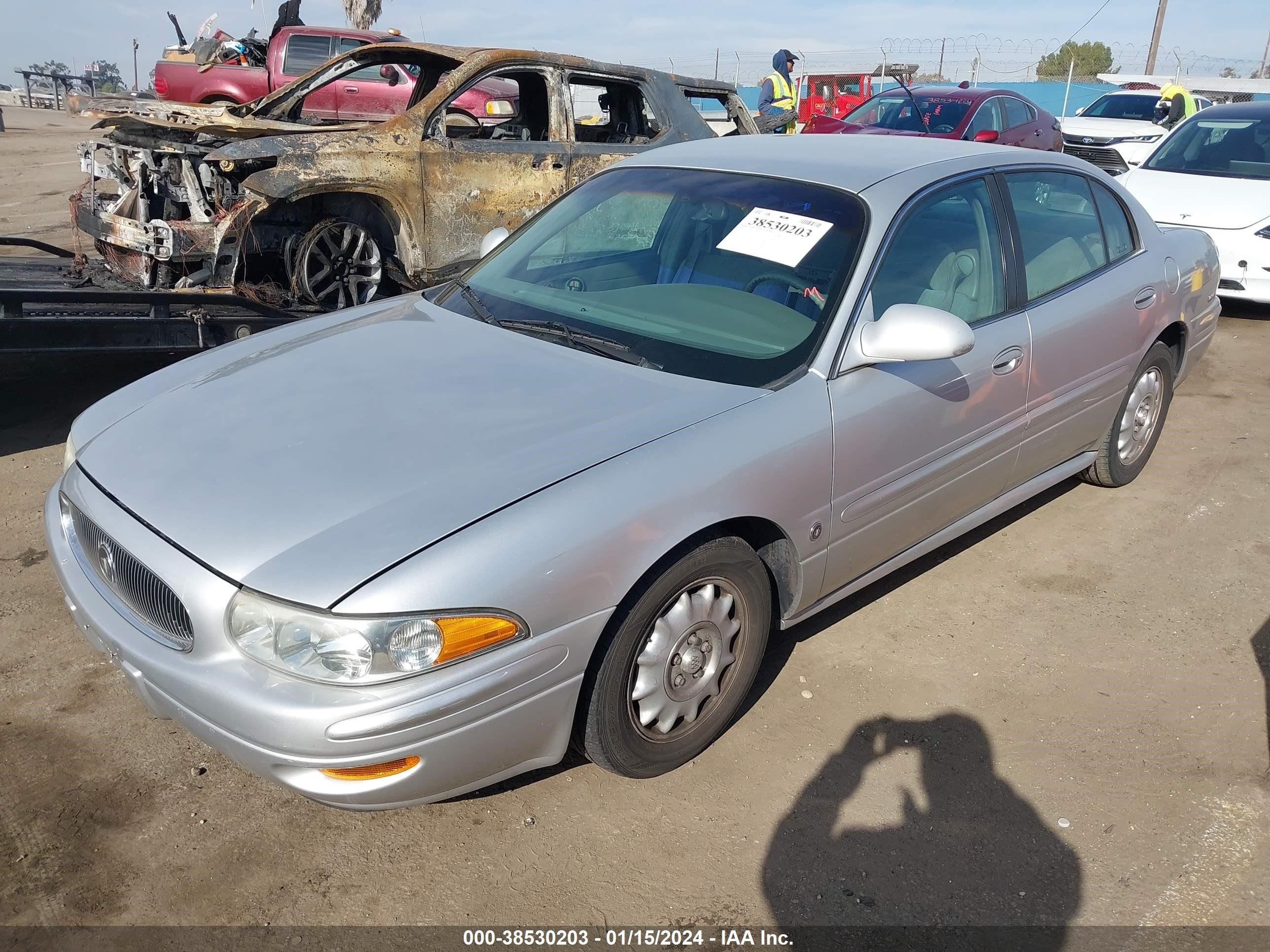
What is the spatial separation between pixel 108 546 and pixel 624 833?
4.92ft

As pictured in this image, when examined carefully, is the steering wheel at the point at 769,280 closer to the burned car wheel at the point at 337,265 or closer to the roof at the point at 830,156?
the roof at the point at 830,156

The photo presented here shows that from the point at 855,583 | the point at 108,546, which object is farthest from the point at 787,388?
the point at 108,546

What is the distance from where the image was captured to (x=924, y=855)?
8.29 feet

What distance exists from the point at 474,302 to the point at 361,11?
24.5m

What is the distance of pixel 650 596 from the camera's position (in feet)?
8.01

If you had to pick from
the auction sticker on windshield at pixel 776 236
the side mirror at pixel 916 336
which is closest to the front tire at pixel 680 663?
the side mirror at pixel 916 336

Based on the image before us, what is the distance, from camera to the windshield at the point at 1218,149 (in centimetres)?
808

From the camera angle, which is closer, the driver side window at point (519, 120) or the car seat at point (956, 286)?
the car seat at point (956, 286)

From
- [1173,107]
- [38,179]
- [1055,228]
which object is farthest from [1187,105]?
[38,179]

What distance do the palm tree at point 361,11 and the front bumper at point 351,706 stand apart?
25.5m

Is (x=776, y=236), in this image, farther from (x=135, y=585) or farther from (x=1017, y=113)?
(x=1017, y=113)

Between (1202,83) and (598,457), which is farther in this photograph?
(1202,83)

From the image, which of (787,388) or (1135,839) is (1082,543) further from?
(787,388)

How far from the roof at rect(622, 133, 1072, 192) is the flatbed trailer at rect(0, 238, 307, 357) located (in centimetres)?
228
